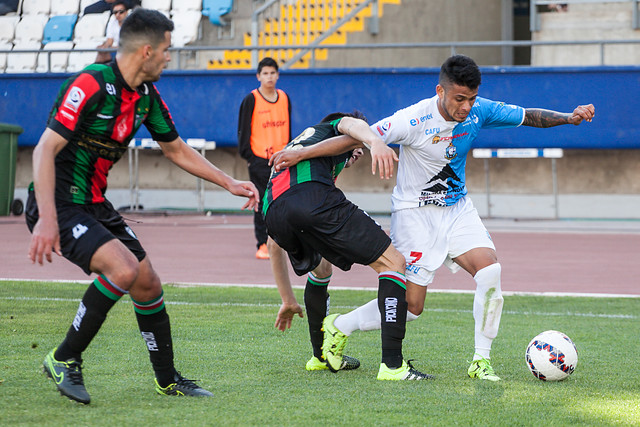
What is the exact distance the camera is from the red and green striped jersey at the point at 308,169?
598 centimetres

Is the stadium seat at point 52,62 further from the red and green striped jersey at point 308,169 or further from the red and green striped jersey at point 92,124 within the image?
the red and green striped jersey at point 92,124

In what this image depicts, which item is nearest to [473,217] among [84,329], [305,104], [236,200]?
[84,329]

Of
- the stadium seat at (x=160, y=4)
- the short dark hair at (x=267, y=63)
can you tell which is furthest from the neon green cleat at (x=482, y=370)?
the stadium seat at (x=160, y=4)

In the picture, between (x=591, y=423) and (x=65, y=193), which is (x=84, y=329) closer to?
(x=65, y=193)

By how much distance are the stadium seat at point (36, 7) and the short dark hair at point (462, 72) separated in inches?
860

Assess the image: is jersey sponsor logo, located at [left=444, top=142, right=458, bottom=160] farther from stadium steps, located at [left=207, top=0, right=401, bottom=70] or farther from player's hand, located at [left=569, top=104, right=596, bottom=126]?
stadium steps, located at [left=207, top=0, right=401, bottom=70]

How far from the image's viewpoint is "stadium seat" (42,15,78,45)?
24.9 meters

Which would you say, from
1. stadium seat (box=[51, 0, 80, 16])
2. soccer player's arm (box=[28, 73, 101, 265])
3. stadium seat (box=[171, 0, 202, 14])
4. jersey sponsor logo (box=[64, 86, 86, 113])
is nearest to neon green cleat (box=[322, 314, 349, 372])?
soccer player's arm (box=[28, 73, 101, 265])

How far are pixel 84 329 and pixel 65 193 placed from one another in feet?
2.34

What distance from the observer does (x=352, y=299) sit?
31.4ft

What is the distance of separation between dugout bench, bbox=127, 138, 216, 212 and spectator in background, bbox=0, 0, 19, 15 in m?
6.98

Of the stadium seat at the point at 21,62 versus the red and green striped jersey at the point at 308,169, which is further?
the stadium seat at the point at 21,62

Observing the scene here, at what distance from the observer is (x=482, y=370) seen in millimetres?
6008

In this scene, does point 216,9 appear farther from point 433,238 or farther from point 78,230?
point 78,230
